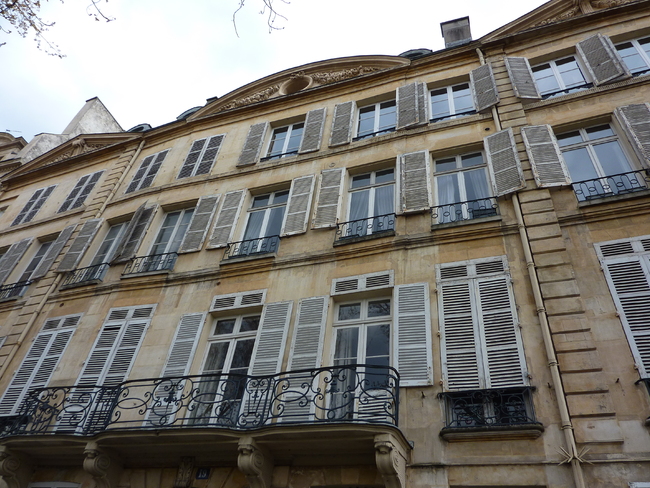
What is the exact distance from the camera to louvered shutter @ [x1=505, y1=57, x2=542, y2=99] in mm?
9773

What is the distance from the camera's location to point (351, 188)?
10.2 meters

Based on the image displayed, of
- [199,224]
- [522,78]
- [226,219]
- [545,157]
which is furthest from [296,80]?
[545,157]

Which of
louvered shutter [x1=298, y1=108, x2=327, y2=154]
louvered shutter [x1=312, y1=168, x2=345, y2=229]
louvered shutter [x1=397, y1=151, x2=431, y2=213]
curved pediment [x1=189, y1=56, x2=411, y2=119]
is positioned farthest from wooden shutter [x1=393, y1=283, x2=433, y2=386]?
curved pediment [x1=189, y1=56, x2=411, y2=119]

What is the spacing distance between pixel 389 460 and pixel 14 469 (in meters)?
6.22

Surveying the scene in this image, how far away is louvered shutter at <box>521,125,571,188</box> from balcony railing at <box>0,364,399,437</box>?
4.27 meters

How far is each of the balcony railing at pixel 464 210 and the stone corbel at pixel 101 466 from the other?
20.9 ft

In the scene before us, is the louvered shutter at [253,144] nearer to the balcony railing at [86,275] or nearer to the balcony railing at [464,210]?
the balcony railing at [86,275]

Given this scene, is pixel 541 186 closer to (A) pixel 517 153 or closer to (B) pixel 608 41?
(A) pixel 517 153

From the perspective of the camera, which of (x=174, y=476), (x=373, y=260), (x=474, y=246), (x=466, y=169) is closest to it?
(x=174, y=476)

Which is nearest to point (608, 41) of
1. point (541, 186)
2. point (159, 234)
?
point (541, 186)

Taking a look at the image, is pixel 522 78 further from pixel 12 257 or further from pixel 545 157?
pixel 12 257

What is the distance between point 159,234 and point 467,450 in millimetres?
8410

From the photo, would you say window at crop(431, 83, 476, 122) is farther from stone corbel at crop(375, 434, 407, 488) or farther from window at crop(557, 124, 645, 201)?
stone corbel at crop(375, 434, 407, 488)

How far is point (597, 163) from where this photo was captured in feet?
27.2
